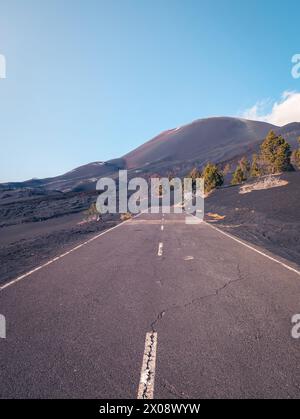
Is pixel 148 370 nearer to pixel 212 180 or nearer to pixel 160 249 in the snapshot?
pixel 160 249

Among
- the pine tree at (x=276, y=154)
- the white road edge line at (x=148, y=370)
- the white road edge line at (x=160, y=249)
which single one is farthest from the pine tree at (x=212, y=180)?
the white road edge line at (x=148, y=370)

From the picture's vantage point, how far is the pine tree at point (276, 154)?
51.1m

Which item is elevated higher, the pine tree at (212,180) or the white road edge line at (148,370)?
the pine tree at (212,180)

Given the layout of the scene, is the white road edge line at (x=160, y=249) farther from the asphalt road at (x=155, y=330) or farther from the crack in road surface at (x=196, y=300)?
the crack in road surface at (x=196, y=300)

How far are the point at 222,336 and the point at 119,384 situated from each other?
1.84 metres

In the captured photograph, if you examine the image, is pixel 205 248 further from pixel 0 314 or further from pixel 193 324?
pixel 0 314

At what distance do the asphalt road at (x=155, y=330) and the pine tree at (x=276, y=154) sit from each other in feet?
156

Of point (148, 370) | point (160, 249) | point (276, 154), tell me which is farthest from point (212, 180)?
point (148, 370)

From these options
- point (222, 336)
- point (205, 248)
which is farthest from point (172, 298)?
point (205, 248)

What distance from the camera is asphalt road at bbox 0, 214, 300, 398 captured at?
3279 mm

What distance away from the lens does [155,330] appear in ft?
15.1

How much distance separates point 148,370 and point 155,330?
1.10 metres
